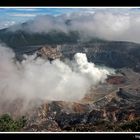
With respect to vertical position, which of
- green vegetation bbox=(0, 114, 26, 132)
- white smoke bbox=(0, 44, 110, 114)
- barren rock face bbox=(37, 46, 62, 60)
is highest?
barren rock face bbox=(37, 46, 62, 60)

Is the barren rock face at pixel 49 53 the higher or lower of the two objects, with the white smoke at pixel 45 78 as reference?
higher

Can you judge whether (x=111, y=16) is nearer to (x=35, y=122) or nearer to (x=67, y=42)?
(x=67, y=42)

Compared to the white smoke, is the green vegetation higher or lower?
lower

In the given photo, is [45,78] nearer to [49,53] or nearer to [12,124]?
[49,53]

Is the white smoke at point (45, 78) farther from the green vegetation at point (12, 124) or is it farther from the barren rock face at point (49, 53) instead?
the green vegetation at point (12, 124)

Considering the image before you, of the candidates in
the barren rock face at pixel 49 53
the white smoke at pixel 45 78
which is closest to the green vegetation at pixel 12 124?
the white smoke at pixel 45 78

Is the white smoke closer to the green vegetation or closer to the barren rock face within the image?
the barren rock face

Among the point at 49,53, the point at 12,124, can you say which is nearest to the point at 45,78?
the point at 49,53

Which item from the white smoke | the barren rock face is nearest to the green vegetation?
the white smoke

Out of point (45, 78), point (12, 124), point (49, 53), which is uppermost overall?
point (49, 53)
